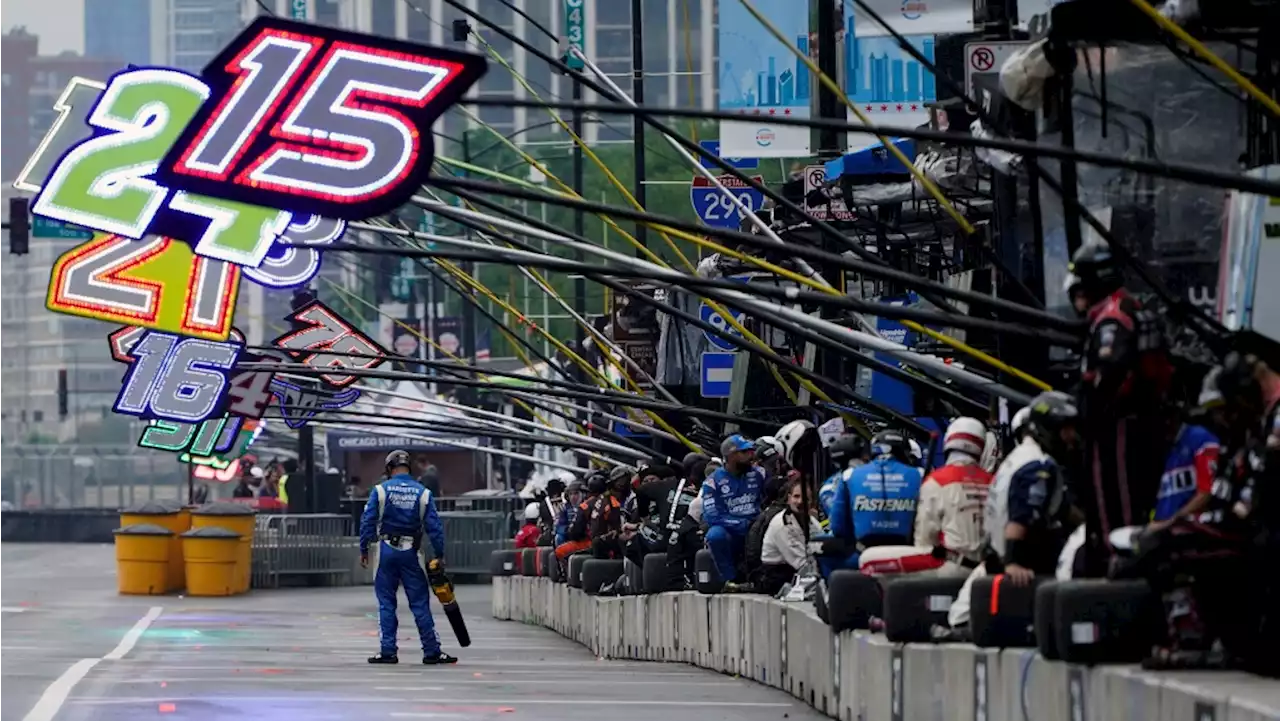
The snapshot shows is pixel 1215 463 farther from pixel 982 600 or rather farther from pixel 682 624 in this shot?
pixel 682 624

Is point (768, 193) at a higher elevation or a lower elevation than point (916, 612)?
higher

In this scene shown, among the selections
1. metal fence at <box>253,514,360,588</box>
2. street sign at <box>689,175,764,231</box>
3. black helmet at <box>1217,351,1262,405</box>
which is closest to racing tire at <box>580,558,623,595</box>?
street sign at <box>689,175,764,231</box>

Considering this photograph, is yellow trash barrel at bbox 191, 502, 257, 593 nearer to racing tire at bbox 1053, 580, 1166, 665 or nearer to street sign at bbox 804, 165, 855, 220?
street sign at bbox 804, 165, 855, 220

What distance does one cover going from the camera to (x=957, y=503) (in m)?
15.0

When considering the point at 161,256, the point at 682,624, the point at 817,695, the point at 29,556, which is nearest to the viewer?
the point at 817,695

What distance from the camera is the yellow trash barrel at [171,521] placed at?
144 ft

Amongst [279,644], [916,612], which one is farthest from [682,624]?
[916,612]

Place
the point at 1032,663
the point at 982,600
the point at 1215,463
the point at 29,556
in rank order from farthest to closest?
the point at 29,556
the point at 982,600
the point at 1032,663
the point at 1215,463

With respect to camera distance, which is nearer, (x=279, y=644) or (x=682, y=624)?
(x=682, y=624)

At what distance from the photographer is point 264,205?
13.7m

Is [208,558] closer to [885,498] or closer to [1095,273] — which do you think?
[885,498]

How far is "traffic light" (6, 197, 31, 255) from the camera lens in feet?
139

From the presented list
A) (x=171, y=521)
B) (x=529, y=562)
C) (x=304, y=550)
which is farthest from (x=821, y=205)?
(x=304, y=550)

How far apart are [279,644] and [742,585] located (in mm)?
7573
